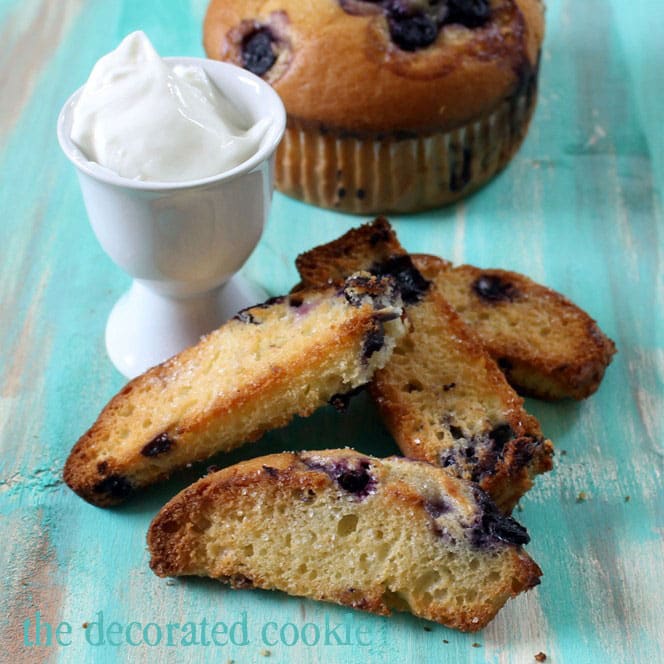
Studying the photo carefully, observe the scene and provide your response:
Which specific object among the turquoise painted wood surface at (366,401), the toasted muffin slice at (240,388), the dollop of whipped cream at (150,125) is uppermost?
the dollop of whipped cream at (150,125)

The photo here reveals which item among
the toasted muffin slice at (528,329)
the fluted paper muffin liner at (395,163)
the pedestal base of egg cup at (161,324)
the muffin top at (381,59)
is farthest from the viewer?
the fluted paper muffin liner at (395,163)

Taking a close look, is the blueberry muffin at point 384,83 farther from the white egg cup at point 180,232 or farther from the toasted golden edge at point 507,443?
the toasted golden edge at point 507,443

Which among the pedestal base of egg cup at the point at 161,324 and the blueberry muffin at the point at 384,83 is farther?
the blueberry muffin at the point at 384,83

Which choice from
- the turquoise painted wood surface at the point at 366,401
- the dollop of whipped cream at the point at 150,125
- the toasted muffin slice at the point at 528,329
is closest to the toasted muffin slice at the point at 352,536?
the turquoise painted wood surface at the point at 366,401

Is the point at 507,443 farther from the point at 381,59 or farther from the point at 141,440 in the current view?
the point at 381,59

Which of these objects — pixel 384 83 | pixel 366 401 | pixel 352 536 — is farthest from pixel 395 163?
pixel 352 536

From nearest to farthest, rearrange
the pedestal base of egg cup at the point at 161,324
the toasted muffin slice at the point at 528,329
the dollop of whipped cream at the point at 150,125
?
the dollop of whipped cream at the point at 150,125
the toasted muffin slice at the point at 528,329
the pedestal base of egg cup at the point at 161,324
